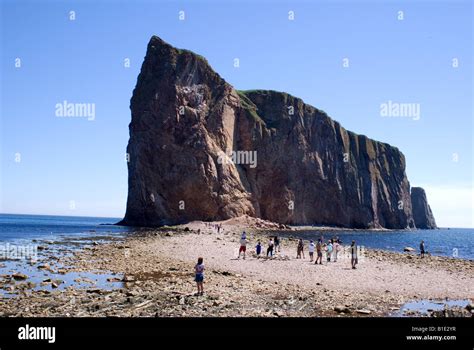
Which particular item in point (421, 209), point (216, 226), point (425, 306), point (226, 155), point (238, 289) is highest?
point (226, 155)

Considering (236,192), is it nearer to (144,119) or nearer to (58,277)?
(144,119)

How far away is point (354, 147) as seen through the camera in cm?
13550

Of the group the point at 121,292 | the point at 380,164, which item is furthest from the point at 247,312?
the point at 380,164

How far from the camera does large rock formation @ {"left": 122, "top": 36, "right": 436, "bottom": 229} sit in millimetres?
87812

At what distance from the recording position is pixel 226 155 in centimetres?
9500

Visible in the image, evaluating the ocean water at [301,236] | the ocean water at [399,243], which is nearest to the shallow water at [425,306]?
the ocean water at [399,243]

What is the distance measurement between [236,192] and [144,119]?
27.0 m

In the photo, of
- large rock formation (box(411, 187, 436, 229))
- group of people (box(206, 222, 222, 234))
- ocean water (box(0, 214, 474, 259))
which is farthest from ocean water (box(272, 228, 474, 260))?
large rock formation (box(411, 187, 436, 229))

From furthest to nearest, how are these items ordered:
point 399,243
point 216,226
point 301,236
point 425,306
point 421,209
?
point 421,209 → point 216,226 → point 301,236 → point 399,243 → point 425,306

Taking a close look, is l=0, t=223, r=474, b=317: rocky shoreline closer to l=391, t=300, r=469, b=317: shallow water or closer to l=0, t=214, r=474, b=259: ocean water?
l=391, t=300, r=469, b=317: shallow water

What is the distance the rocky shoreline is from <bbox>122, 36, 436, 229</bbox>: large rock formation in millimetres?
57409

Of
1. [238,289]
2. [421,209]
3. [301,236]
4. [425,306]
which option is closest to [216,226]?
[301,236]

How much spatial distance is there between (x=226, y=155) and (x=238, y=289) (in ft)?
254

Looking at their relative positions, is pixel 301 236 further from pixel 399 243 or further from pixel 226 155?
pixel 226 155
